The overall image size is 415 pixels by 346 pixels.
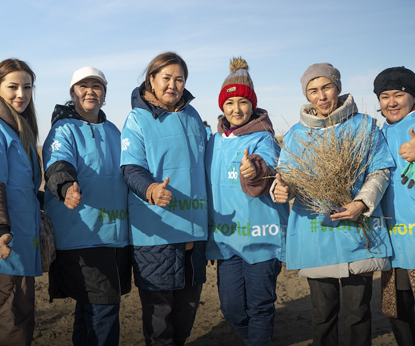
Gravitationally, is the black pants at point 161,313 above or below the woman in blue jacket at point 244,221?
below

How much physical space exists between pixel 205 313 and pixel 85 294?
2.03m

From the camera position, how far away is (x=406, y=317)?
3.16m

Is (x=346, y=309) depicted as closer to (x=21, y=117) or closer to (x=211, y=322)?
(x=211, y=322)

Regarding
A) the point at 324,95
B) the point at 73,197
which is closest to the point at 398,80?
the point at 324,95

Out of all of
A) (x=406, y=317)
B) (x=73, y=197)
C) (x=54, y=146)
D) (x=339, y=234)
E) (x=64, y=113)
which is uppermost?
(x=64, y=113)

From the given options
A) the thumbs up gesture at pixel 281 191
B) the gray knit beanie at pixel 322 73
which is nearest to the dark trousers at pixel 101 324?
the thumbs up gesture at pixel 281 191

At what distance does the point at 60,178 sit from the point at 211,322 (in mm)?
2584

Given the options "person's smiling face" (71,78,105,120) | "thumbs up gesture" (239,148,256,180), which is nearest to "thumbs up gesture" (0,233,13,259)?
"person's smiling face" (71,78,105,120)

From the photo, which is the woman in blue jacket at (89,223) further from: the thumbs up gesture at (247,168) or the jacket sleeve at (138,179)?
the thumbs up gesture at (247,168)

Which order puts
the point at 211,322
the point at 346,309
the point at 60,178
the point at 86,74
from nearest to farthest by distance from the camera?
the point at 60,178 → the point at 346,309 → the point at 86,74 → the point at 211,322

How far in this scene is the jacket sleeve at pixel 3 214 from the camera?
2.61 m

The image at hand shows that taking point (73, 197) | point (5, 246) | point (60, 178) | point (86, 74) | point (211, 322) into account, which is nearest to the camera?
point (5, 246)

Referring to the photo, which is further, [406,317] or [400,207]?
[406,317]

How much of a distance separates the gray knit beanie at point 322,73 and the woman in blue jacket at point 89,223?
165cm
